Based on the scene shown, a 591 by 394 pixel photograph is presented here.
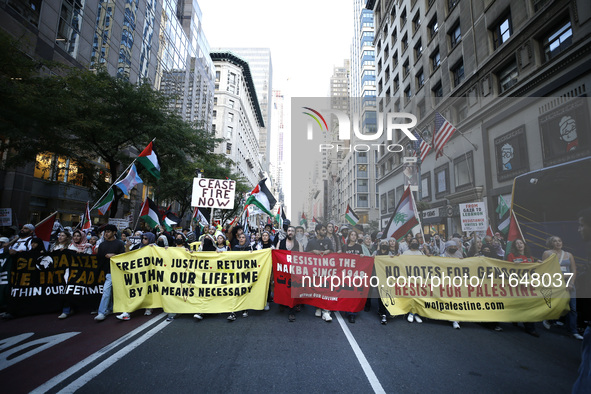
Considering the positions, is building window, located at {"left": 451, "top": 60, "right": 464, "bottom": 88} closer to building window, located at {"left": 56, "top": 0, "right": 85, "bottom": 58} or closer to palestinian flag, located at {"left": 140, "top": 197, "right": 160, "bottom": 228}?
palestinian flag, located at {"left": 140, "top": 197, "right": 160, "bottom": 228}

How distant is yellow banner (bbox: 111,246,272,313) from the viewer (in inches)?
230

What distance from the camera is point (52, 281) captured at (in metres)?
6.11

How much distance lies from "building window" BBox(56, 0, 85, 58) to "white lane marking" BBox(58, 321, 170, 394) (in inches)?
880

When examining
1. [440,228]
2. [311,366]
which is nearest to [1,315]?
[311,366]

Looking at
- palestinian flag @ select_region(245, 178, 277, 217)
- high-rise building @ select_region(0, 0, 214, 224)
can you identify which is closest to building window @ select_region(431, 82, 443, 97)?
high-rise building @ select_region(0, 0, 214, 224)

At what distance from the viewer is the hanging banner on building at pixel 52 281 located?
19.5 ft

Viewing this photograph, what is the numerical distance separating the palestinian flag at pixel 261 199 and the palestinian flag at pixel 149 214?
127 inches

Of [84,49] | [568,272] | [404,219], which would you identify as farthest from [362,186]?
[568,272]

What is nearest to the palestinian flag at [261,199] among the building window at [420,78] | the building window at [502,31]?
the building window at [502,31]

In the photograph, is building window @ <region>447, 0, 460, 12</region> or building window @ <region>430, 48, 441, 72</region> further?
building window @ <region>430, 48, 441, 72</region>

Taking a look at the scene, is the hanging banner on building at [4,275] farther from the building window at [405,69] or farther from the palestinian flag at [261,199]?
the building window at [405,69]

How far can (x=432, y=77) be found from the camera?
82.1 feet

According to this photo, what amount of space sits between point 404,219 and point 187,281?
19.8ft

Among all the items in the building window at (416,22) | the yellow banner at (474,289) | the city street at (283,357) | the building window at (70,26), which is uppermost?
the building window at (416,22)
